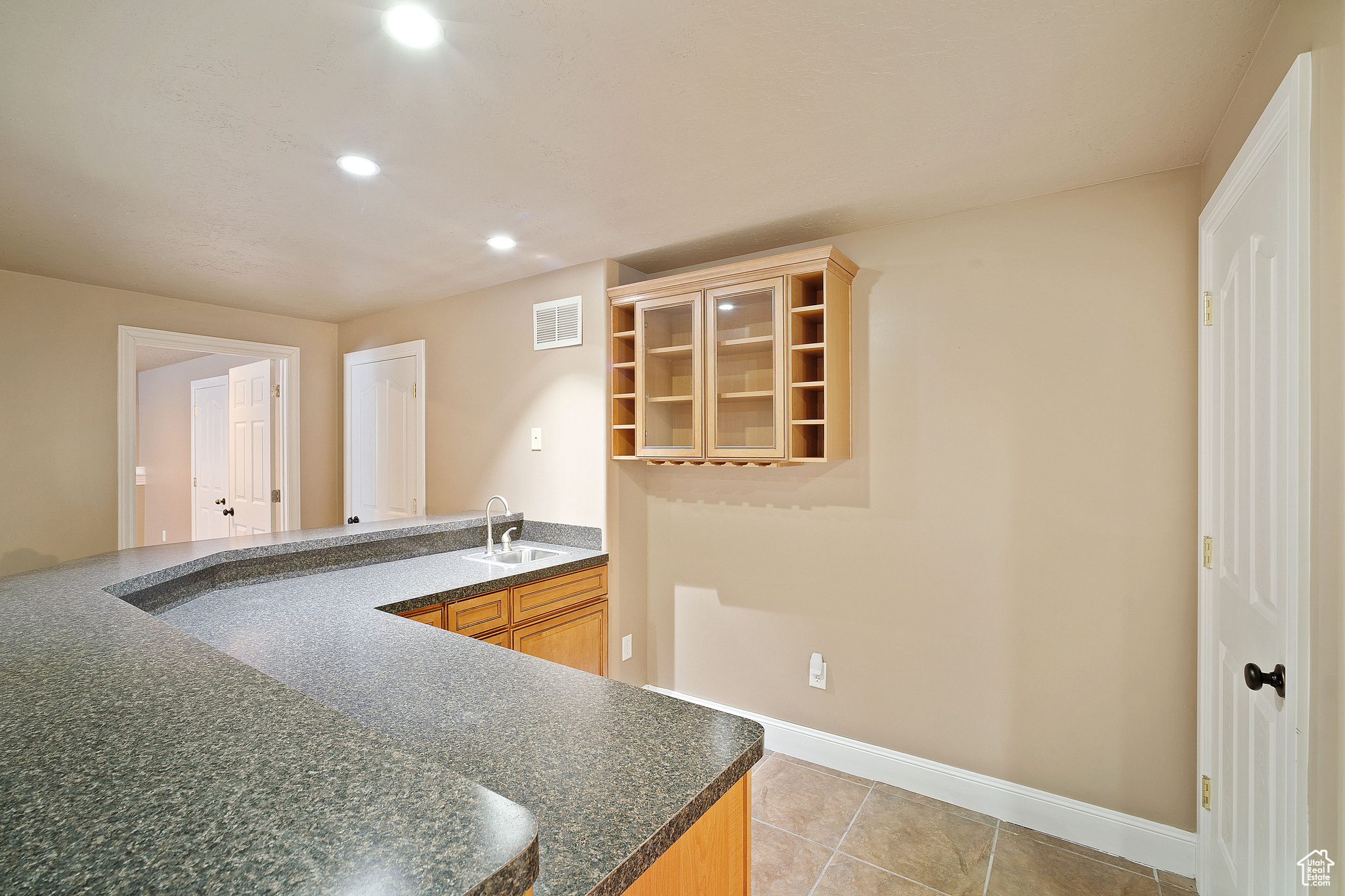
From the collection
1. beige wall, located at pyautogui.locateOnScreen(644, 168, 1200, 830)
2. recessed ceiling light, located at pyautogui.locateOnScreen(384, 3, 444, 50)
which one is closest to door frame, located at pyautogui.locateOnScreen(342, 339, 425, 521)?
beige wall, located at pyautogui.locateOnScreen(644, 168, 1200, 830)

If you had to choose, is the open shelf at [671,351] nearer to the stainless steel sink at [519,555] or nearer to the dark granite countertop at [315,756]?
the stainless steel sink at [519,555]

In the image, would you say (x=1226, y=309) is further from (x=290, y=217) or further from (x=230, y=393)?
(x=230, y=393)

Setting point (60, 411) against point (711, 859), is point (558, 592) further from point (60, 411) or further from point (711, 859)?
point (60, 411)

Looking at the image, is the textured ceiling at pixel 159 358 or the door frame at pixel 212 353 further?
the textured ceiling at pixel 159 358

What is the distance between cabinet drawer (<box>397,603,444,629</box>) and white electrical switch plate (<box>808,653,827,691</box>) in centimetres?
160

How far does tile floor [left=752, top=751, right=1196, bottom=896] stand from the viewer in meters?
1.92

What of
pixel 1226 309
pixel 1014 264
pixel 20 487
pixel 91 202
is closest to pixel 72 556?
pixel 20 487

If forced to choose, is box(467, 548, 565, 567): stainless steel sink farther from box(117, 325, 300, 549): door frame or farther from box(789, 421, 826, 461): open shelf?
box(117, 325, 300, 549): door frame

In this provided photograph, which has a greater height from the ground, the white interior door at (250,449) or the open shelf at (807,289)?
the open shelf at (807,289)

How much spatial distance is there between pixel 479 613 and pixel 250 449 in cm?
311

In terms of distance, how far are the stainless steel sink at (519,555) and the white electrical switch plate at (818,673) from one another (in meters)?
1.28

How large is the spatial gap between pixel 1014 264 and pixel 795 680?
1.98 m

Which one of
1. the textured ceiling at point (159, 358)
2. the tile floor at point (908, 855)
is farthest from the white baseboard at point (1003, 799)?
the textured ceiling at point (159, 358)

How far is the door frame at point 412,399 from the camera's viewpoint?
3.86 m
